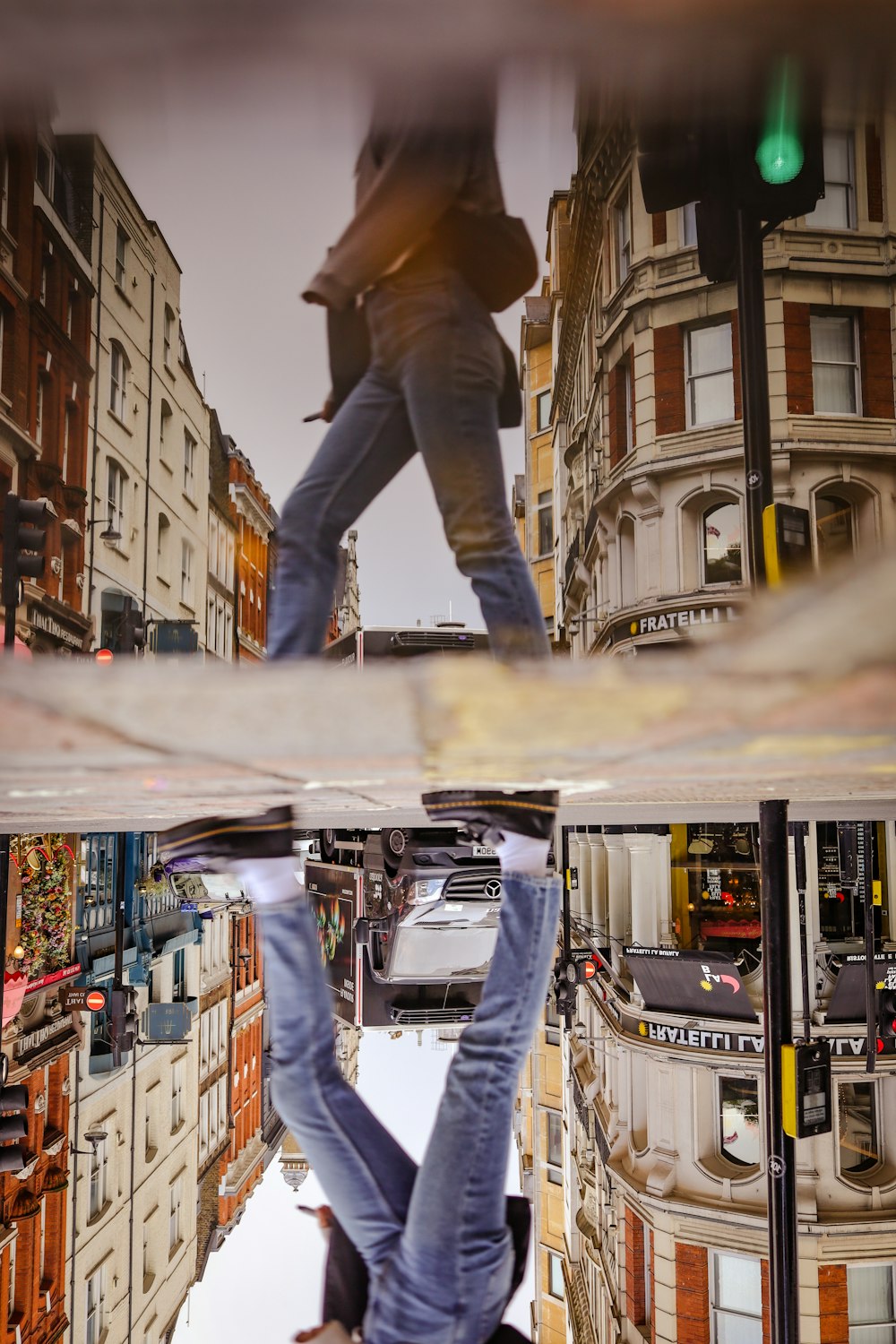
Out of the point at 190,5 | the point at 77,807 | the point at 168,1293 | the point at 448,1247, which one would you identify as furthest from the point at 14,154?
the point at 168,1293

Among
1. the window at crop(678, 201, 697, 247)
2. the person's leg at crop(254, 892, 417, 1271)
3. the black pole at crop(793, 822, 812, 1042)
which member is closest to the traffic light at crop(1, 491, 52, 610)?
the person's leg at crop(254, 892, 417, 1271)

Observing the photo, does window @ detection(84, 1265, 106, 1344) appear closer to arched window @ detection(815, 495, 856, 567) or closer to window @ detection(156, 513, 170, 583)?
window @ detection(156, 513, 170, 583)

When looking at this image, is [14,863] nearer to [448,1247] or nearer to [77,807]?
[77,807]

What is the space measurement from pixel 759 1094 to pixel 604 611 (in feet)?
13.4

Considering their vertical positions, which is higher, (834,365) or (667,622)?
(834,365)

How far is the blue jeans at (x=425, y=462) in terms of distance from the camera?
63.2 inches

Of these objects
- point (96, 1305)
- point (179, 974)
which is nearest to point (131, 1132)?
point (96, 1305)

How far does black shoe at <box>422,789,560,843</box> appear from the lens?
140 cm

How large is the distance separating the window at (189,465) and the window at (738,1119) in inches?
247

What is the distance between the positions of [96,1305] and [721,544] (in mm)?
7751

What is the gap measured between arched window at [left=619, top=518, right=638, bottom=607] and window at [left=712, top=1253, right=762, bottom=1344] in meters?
5.22

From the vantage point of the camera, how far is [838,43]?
2262 millimetres

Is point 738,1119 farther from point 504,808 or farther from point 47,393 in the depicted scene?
point 47,393

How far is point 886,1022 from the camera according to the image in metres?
6.15
